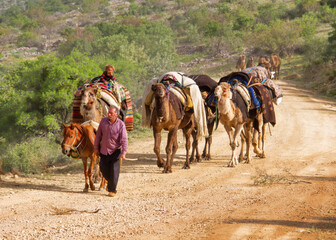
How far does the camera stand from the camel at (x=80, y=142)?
973cm

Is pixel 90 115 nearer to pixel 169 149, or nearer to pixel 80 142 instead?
pixel 80 142

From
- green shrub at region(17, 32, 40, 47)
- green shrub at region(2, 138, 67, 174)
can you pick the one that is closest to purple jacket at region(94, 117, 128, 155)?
green shrub at region(2, 138, 67, 174)

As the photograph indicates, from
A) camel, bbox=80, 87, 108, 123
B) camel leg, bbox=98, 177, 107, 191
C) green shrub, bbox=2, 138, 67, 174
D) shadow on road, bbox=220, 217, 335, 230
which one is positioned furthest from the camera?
green shrub, bbox=2, 138, 67, 174

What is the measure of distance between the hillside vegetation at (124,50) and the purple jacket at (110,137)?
504 centimetres

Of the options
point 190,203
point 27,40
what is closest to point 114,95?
point 190,203

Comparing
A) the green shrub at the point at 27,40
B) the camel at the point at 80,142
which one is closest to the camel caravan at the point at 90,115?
the camel at the point at 80,142

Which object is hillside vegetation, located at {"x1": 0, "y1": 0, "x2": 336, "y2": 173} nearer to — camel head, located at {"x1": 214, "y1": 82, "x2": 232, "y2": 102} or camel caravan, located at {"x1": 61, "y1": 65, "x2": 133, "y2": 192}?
camel caravan, located at {"x1": 61, "y1": 65, "x2": 133, "y2": 192}

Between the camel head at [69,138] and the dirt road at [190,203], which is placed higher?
the camel head at [69,138]

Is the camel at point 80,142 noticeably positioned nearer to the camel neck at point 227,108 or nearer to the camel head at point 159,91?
the camel head at point 159,91

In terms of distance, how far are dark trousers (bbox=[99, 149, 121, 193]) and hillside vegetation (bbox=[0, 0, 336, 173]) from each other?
16.0ft

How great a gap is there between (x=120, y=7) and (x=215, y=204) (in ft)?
318

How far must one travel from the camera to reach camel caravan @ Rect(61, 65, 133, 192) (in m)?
9.91

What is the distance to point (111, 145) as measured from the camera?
31.4 feet

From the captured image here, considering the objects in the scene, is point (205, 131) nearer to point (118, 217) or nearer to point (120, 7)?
point (118, 217)
